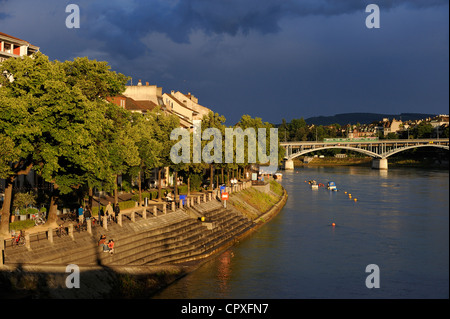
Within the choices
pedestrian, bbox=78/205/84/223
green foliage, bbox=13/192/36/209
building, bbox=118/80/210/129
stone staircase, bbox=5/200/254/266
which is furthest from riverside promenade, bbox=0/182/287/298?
building, bbox=118/80/210/129

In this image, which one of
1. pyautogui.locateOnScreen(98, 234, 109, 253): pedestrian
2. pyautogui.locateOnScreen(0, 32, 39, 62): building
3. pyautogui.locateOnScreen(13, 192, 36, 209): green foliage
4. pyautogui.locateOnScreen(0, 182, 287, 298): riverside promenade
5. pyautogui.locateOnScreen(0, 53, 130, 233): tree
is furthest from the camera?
pyautogui.locateOnScreen(0, 32, 39, 62): building

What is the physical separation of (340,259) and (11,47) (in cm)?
4484

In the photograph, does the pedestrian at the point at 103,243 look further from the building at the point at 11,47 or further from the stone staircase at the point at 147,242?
the building at the point at 11,47

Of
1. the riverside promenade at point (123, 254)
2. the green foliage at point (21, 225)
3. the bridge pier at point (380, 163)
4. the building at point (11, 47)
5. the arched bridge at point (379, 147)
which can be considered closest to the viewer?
the riverside promenade at point (123, 254)

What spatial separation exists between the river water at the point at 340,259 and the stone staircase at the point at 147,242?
6.42ft

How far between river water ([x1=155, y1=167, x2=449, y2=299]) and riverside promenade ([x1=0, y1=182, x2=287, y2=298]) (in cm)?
148

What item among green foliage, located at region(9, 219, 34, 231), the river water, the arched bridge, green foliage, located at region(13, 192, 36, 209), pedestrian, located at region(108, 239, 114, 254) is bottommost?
the river water

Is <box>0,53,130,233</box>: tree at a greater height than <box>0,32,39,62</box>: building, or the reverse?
<box>0,32,39,62</box>: building

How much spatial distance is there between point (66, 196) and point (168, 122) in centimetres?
2012

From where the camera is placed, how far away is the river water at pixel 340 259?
18047 millimetres

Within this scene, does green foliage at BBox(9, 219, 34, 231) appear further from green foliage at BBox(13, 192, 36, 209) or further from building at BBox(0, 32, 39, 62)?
building at BBox(0, 32, 39, 62)

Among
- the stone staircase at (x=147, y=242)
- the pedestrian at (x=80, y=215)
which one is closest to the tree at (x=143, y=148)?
the stone staircase at (x=147, y=242)

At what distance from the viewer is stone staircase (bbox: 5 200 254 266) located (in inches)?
1104
